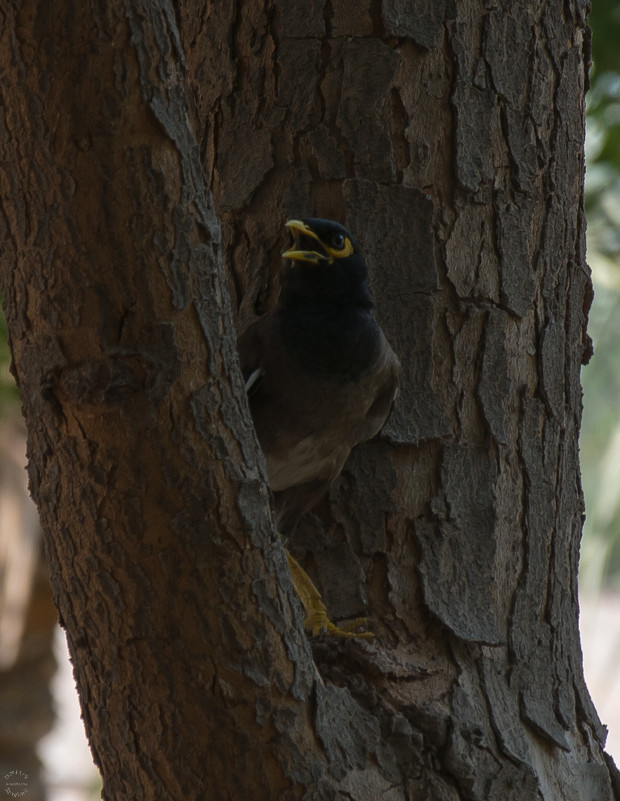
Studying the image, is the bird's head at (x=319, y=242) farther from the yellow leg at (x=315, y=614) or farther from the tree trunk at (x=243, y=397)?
the yellow leg at (x=315, y=614)

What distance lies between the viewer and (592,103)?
371cm

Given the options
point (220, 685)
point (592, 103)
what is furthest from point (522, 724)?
point (592, 103)

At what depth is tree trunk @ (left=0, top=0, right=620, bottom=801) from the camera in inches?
56.5

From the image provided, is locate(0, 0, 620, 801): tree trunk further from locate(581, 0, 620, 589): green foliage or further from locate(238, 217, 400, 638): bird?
locate(581, 0, 620, 589): green foliage

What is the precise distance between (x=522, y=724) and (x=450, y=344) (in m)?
0.89

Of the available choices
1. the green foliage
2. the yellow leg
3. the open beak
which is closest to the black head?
the open beak

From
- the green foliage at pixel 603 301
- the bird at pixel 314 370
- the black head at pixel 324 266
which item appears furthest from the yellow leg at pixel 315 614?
the green foliage at pixel 603 301

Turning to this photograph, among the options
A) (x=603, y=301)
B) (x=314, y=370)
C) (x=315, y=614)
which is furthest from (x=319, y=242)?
(x=603, y=301)

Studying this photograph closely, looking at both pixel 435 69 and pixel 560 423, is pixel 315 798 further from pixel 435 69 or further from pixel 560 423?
pixel 435 69

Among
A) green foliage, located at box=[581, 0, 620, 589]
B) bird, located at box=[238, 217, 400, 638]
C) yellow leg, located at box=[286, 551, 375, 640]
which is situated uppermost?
green foliage, located at box=[581, 0, 620, 589]

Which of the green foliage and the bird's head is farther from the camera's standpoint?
the green foliage

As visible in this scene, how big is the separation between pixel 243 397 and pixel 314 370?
1.13 metres

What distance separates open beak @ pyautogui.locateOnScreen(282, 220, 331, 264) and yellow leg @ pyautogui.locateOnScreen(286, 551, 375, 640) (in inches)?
30.0

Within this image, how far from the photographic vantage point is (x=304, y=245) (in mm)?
2479
